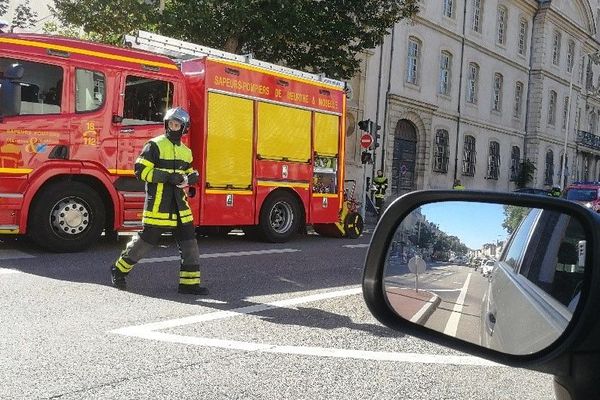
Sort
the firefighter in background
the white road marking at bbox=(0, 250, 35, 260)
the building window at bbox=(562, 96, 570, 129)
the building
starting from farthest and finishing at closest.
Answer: the building window at bbox=(562, 96, 570, 129)
the building
the firefighter in background
the white road marking at bbox=(0, 250, 35, 260)

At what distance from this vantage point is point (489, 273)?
147 centimetres

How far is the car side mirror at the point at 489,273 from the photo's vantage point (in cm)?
125

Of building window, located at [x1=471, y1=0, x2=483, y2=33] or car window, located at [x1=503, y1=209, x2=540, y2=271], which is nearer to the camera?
car window, located at [x1=503, y1=209, x2=540, y2=271]

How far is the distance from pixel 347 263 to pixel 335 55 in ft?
29.9

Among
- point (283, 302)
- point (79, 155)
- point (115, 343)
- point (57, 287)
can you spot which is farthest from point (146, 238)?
point (79, 155)

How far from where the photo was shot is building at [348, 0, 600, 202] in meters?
26.6

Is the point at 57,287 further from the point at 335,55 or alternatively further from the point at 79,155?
the point at 335,55

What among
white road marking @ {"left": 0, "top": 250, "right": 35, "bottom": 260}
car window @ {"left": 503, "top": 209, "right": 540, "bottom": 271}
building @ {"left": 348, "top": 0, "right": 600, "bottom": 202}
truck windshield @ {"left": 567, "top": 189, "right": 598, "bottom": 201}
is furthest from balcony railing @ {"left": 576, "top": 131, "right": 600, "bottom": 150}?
car window @ {"left": 503, "top": 209, "right": 540, "bottom": 271}

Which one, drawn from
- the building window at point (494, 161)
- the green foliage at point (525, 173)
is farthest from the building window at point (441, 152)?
the green foliage at point (525, 173)

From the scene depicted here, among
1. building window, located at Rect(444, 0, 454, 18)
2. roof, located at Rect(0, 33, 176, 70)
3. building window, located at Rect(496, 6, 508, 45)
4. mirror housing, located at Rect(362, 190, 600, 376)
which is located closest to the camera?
mirror housing, located at Rect(362, 190, 600, 376)

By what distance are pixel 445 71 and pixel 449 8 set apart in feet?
10.2

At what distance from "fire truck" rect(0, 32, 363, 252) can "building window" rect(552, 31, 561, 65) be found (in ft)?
109

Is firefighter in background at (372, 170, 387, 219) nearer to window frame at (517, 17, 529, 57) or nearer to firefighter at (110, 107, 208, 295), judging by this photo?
firefighter at (110, 107, 208, 295)

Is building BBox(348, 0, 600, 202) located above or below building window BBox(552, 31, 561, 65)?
below
